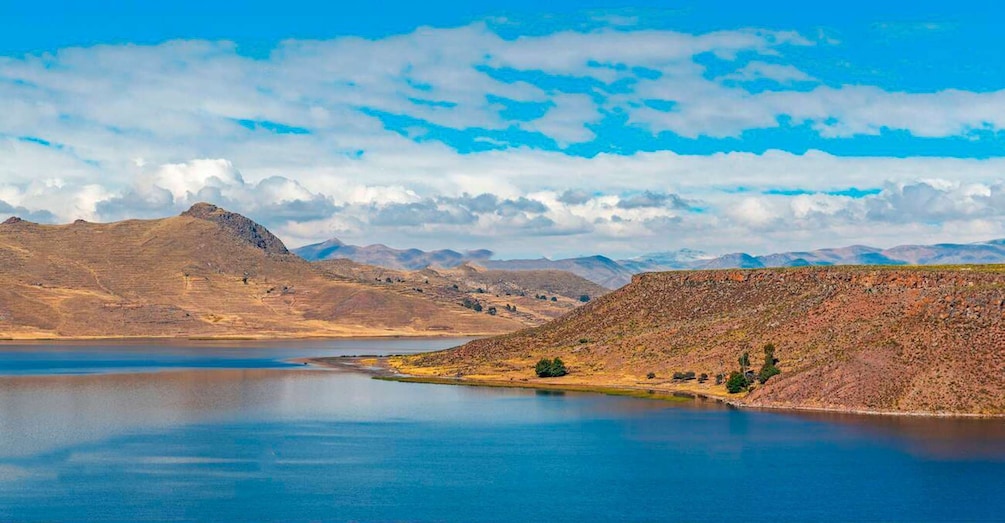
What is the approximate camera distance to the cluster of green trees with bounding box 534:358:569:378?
195500mm

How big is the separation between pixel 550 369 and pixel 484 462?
93.3 meters

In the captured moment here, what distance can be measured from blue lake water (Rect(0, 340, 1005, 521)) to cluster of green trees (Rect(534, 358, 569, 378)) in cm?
3898

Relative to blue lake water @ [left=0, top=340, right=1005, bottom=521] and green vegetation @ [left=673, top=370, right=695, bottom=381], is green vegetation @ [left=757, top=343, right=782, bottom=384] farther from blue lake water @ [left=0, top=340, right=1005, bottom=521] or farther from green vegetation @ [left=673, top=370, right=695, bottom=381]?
green vegetation @ [left=673, top=370, right=695, bottom=381]

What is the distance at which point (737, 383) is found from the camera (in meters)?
160

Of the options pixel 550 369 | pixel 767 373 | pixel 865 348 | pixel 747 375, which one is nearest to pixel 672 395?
pixel 747 375

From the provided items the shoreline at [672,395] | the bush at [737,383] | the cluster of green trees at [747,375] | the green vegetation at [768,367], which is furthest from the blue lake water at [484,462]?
the green vegetation at [768,367]

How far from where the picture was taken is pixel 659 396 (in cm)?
16538

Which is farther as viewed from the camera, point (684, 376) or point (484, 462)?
point (684, 376)

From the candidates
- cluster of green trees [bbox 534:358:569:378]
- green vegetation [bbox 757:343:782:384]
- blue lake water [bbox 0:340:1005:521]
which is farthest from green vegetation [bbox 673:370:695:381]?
cluster of green trees [bbox 534:358:569:378]

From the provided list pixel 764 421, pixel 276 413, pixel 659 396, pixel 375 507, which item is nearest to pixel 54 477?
pixel 375 507

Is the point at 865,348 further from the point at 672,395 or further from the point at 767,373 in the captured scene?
the point at 672,395

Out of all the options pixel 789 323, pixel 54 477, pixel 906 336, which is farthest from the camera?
pixel 789 323

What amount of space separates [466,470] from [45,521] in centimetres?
3797

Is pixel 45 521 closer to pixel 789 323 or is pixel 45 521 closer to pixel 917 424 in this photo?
Result: pixel 917 424
